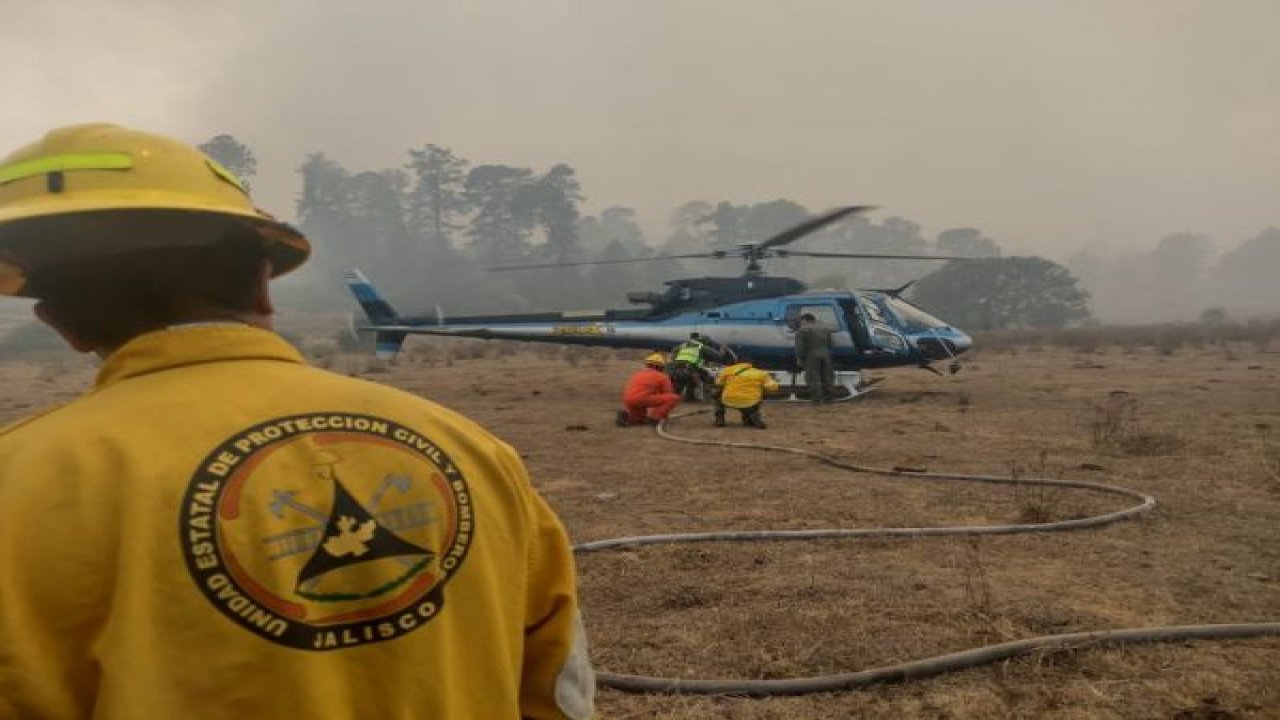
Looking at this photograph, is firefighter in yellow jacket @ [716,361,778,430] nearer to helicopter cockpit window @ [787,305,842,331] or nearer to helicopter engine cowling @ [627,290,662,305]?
helicopter cockpit window @ [787,305,842,331]

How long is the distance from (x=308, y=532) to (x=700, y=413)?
1205 centimetres

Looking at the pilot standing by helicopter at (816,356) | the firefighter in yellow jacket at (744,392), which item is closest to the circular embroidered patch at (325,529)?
the firefighter in yellow jacket at (744,392)

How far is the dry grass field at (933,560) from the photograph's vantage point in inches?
144

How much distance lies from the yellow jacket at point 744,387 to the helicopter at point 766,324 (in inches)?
109

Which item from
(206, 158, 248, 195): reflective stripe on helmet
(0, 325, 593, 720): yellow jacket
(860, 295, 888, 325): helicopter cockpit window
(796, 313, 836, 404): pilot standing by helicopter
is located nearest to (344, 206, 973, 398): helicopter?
(860, 295, 888, 325): helicopter cockpit window

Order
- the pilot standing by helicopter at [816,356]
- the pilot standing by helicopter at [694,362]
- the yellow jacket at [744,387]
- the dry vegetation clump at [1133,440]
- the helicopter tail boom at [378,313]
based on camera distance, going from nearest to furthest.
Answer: the dry vegetation clump at [1133,440] < the yellow jacket at [744,387] < the pilot standing by helicopter at [694,362] < the pilot standing by helicopter at [816,356] < the helicopter tail boom at [378,313]

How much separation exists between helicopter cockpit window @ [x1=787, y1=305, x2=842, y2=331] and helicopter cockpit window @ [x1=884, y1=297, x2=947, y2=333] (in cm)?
100

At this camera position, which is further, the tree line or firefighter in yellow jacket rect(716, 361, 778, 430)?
the tree line

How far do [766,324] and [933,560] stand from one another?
9.89 m

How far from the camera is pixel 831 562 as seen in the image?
17.6 feet

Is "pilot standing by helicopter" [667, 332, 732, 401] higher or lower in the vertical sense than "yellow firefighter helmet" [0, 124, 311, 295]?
lower

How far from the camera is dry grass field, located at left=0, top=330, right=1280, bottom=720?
366 cm

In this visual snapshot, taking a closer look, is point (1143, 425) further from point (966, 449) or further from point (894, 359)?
point (894, 359)

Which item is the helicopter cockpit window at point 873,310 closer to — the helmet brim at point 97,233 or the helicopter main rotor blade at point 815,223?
the helicopter main rotor blade at point 815,223
